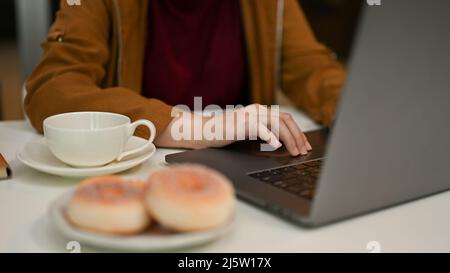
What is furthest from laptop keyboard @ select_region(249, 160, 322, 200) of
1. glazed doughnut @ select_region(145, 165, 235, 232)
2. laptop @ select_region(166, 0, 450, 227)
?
glazed doughnut @ select_region(145, 165, 235, 232)

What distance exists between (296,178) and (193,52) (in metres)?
0.77

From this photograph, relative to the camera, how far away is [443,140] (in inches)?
25.4

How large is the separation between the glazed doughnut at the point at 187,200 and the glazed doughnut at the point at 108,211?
1cm

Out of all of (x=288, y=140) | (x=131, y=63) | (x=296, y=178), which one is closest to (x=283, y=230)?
(x=296, y=178)

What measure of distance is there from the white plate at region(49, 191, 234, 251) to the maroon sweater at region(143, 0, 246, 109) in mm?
850

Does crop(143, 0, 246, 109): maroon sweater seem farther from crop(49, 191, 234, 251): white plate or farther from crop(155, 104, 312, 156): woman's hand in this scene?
crop(49, 191, 234, 251): white plate

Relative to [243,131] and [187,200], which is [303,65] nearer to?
[243,131]

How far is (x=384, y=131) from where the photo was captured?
0.54 meters

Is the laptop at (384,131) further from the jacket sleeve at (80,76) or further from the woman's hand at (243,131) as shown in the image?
the jacket sleeve at (80,76)

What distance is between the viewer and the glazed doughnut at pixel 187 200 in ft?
1.57
